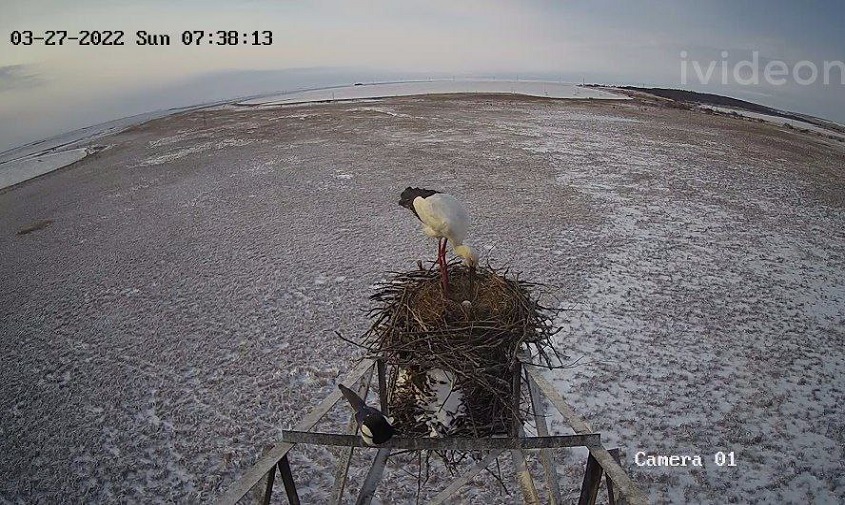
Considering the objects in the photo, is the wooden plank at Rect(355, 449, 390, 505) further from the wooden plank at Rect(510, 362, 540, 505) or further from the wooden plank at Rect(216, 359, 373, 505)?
the wooden plank at Rect(510, 362, 540, 505)

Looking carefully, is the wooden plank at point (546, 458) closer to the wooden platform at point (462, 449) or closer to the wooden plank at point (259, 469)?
the wooden platform at point (462, 449)

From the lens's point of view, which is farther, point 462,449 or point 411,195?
point 411,195

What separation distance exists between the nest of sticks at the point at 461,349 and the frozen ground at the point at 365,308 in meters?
2.27

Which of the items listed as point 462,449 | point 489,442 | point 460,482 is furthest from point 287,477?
point 460,482

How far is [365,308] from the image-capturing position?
7547mm

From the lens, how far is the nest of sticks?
90.4 inches

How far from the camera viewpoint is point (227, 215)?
12.4 meters

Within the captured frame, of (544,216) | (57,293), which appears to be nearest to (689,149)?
(544,216)

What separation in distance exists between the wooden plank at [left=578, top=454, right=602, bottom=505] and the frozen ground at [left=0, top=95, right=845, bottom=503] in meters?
2.03

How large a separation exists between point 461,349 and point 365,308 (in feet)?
17.7

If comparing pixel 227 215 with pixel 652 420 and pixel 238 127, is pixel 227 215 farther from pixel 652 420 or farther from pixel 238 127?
pixel 238 127

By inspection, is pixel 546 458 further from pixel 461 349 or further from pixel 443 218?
pixel 443 218

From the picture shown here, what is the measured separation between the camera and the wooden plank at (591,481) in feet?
7.88

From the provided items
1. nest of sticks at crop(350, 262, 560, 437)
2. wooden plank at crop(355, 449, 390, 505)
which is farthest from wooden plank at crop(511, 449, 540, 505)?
wooden plank at crop(355, 449, 390, 505)
